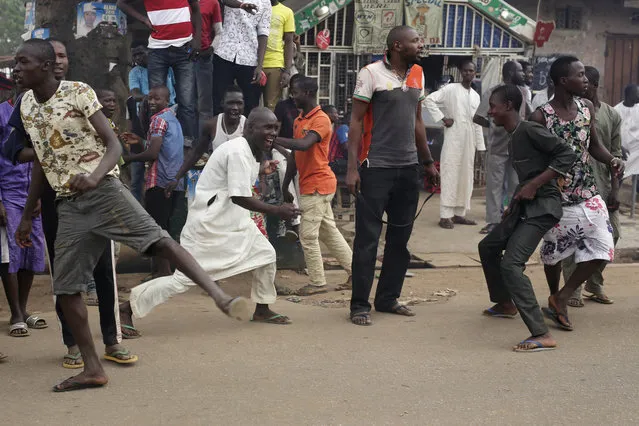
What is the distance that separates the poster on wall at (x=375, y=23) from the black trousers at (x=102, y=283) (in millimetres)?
8614

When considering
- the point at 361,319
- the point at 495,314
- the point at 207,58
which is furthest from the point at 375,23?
the point at 361,319

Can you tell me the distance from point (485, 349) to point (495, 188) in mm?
4552

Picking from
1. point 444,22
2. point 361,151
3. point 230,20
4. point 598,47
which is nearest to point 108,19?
point 230,20

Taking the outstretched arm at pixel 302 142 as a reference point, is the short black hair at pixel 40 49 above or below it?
above

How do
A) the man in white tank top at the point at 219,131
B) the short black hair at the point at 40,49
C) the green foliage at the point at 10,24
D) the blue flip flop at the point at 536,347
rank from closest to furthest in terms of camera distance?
1. the short black hair at the point at 40,49
2. the blue flip flop at the point at 536,347
3. the man in white tank top at the point at 219,131
4. the green foliage at the point at 10,24

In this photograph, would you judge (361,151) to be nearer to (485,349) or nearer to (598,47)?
(485,349)

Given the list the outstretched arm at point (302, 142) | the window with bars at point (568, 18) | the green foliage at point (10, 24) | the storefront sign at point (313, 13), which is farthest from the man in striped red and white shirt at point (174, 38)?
the green foliage at point (10, 24)

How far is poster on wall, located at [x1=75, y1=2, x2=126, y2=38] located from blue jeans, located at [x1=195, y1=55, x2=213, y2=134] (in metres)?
1.07

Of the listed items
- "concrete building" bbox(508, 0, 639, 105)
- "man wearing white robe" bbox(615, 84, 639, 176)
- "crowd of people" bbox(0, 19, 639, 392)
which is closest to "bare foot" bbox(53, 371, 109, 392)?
"crowd of people" bbox(0, 19, 639, 392)

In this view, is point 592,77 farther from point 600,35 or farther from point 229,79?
point 600,35

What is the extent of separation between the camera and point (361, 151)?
6.30 m

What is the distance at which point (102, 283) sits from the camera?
5.00 meters

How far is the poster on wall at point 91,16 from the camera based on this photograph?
865 centimetres

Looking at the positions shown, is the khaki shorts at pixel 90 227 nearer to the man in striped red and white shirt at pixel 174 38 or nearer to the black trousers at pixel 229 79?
the man in striped red and white shirt at pixel 174 38
